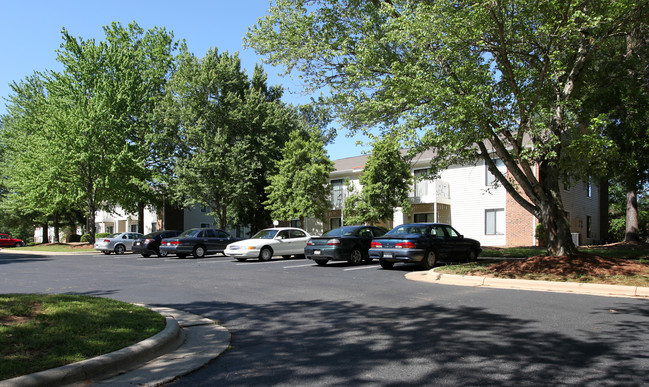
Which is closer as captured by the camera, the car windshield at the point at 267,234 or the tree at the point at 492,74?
the tree at the point at 492,74

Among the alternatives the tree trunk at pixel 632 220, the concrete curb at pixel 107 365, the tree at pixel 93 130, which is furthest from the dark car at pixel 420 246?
the tree at pixel 93 130

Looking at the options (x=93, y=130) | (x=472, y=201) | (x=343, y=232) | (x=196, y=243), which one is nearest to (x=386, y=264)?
(x=343, y=232)

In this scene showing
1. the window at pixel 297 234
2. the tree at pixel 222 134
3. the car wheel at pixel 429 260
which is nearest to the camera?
the car wheel at pixel 429 260

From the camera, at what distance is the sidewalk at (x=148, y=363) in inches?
168

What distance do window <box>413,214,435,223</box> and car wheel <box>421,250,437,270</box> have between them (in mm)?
16583

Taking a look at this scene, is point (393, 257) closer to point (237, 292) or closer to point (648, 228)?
point (237, 292)

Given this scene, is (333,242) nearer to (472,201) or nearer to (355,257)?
(355,257)

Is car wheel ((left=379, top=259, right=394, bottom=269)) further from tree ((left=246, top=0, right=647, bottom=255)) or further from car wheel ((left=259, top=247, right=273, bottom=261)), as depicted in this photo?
car wheel ((left=259, top=247, right=273, bottom=261))

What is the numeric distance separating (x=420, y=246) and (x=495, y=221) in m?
15.5

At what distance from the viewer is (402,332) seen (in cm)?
624

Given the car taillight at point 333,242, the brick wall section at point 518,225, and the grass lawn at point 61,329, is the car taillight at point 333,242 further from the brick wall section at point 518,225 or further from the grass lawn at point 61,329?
the brick wall section at point 518,225

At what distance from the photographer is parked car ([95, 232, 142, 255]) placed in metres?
28.9

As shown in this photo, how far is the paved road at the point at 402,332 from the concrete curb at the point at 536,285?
2.28ft

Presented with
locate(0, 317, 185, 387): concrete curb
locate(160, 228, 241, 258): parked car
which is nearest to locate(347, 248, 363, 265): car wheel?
locate(160, 228, 241, 258): parked car
